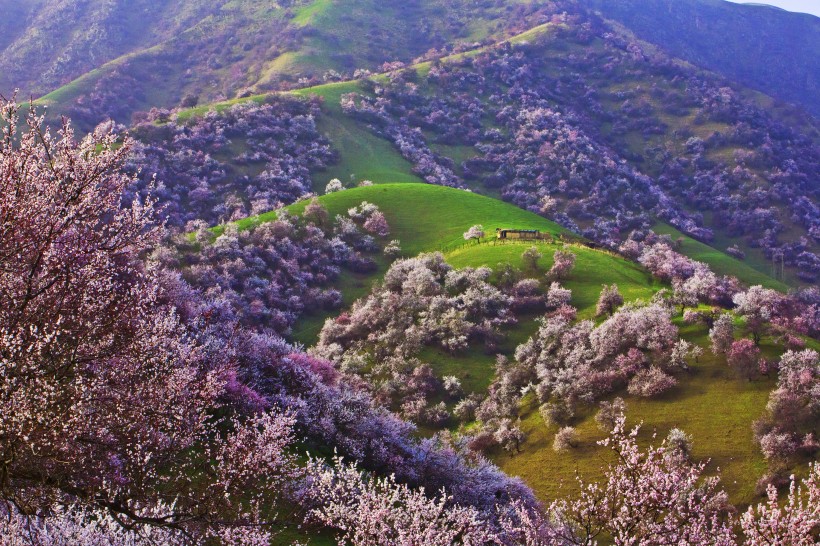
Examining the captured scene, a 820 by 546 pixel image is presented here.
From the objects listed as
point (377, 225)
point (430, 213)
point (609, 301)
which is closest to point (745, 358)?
point (609, 301)

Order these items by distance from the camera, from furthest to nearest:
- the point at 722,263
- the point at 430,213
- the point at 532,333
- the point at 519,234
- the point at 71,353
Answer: the point at 722,263, the point at 430,213, the point at 519,234, the point at 532,333, the point at 71,353

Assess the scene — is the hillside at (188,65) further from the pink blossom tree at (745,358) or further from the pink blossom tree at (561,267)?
the pink blossom tree at (745,358)

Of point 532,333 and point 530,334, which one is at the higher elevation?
point 532,333

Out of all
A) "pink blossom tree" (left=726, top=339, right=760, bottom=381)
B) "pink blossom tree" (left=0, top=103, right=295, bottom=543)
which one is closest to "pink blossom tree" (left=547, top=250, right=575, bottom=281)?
"pink blossom tree" (left=726, top=339, right=760, bottom=381)

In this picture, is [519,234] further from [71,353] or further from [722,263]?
[71,353]

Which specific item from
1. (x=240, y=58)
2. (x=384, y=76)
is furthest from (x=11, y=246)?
(x=240, y=58)

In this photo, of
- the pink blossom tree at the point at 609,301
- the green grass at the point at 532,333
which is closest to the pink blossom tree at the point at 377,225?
the green grass at the point at 532,333

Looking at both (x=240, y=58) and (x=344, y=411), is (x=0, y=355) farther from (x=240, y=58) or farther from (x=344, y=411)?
(x=240, y=58)

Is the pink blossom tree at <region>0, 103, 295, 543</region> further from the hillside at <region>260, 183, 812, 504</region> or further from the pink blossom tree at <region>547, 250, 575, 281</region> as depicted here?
the pink blossom tree at <region>547, 250, 575, 281</region>
